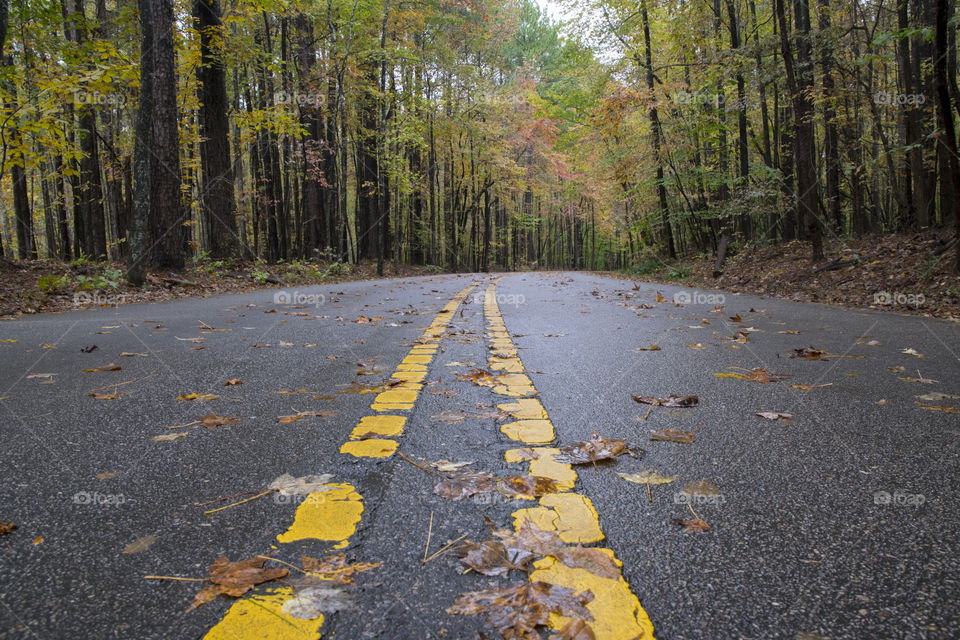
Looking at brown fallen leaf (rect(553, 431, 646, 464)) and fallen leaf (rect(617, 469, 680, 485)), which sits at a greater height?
brown fallen leaf (rect(553, 431, 646, 464))

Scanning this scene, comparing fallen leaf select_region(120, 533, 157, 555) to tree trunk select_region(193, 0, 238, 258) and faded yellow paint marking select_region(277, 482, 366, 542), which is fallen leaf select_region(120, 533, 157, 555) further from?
tree trunk select_region(193, 0, 238, 258)

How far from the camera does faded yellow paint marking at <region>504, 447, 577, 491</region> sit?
1714 millimetres

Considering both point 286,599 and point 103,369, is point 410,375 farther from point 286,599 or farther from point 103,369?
point 286,599

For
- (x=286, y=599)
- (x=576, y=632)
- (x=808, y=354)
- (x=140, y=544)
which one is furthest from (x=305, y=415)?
(x=808, y=354)

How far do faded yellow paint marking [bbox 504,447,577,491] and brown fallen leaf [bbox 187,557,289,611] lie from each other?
875mm

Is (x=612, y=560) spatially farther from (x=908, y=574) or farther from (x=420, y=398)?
(x=420, y=398)

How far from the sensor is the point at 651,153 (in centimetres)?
1789

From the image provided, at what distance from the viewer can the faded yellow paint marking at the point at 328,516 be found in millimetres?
1375

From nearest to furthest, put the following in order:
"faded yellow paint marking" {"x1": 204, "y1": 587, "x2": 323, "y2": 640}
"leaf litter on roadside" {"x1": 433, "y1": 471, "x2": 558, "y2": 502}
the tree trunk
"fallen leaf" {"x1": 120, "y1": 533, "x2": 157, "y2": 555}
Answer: "faded yellow paint marking" {"x1": 204, "y1": 587, "x2": 323, "y2": 640}
"fallen leaf" {"x1": 120, "y1": 533, "x2": 157, "y2": 555}
"leaf litter on roadside" {"x1": 433, "y1": 471, "x2": 558, "y2": 502}
the tree trunk

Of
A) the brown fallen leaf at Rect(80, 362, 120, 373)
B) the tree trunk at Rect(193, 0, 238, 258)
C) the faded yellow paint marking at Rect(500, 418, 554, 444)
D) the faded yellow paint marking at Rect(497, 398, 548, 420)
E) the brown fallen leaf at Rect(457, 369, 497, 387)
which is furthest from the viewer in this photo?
the tree trunk at Rect(193, 0, 238, 258)

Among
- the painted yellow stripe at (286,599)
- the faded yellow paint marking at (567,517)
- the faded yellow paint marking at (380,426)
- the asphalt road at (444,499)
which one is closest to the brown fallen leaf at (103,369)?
the asphalt road at (444,499)

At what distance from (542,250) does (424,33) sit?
35073mm

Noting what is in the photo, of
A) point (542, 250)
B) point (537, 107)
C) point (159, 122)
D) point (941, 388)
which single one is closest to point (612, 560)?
point (941, 388)

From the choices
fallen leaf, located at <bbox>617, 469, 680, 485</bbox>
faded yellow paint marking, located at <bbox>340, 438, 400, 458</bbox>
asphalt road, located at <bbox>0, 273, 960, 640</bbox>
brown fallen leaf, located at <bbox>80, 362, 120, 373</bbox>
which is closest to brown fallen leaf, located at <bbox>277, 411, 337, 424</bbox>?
asphalt road, located at <bbox>0, 273, 960, 640</bbox>
